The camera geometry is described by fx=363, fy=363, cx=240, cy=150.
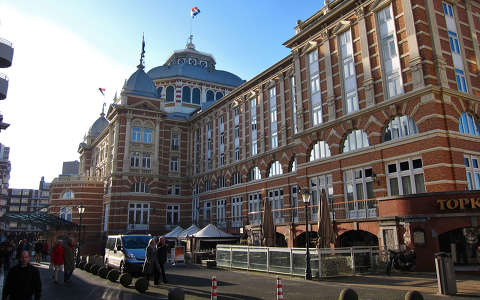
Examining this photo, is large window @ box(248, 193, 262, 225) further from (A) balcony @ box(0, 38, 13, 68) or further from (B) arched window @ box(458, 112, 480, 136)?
(A) balcony @ box(0, 38, 13, 68)

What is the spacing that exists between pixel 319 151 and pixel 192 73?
121ft

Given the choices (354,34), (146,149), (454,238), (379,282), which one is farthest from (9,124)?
(454,238)

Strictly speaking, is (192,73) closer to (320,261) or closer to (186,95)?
(186,95)

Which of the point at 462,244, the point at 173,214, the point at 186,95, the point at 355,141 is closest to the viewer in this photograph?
the point at 462,244

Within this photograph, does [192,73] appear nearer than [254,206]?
No

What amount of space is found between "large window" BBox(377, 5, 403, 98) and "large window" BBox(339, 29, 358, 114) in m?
2.49

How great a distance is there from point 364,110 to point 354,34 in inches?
239

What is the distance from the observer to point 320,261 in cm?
1675

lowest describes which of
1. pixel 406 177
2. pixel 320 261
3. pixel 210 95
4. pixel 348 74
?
pixel 320 261

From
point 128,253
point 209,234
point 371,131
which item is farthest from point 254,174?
point 128,253

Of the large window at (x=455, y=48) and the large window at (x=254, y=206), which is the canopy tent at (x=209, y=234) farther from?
the large window at (x=455, y=48)

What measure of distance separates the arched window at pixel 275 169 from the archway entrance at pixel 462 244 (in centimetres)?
1771

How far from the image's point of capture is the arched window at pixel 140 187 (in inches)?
1874

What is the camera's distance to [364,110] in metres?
24.4
